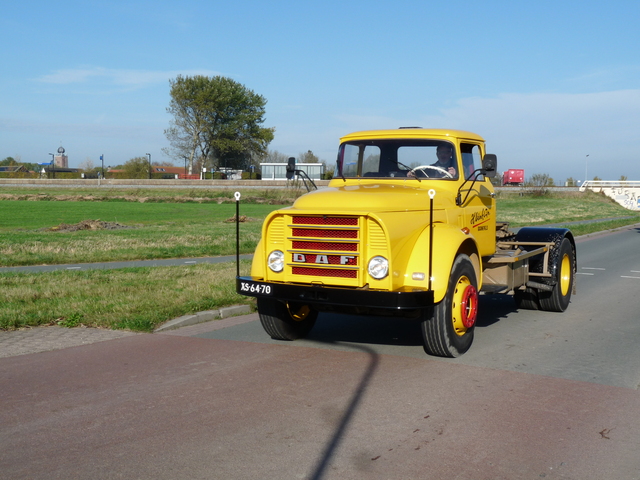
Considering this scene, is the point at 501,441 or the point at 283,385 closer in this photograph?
the point at 501,441

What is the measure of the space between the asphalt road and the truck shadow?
58mm

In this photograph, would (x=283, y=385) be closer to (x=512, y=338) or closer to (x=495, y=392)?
(x=495, y=392)

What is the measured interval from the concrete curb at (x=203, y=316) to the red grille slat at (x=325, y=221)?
106 inches

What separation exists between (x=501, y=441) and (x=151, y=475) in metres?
2.32

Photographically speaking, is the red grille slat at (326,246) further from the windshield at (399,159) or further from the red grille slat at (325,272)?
the windshield at (399,159)

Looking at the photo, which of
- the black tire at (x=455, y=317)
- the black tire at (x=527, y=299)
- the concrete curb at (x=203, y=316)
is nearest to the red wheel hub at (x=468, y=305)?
the black tire at (x=455, y=317)

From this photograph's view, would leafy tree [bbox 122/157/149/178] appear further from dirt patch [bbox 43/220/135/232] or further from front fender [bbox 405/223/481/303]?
front fender [bbox 405/223/481/303]

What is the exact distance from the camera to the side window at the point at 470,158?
808 centimetres

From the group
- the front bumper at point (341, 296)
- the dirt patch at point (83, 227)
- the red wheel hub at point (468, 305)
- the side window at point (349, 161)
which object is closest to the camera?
the front bumper at point (341, 296)

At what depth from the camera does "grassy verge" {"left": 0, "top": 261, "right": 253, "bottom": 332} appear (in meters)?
8.48

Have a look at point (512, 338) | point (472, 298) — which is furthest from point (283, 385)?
point (512, 338)

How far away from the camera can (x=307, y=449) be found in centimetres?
439

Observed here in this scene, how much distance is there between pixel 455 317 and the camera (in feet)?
22.6

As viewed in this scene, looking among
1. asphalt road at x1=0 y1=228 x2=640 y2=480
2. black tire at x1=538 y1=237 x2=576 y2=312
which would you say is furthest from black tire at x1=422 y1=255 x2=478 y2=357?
black tire at x1=538 y1=237 x2=576 y2=312
